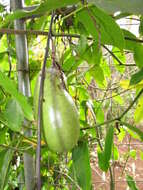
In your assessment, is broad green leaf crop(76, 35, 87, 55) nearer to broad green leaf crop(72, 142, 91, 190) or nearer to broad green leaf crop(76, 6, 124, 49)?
broad green leaf crop(76, 6, 124, 49)

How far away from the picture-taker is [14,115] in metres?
0.38

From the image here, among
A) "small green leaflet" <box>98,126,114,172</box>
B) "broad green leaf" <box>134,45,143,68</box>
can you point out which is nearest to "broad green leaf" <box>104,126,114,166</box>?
"small green leaflet" <box>98,126,114,172</box>

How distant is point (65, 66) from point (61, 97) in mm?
253

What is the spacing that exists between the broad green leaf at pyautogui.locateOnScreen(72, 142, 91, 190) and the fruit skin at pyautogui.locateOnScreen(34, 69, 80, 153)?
155mm

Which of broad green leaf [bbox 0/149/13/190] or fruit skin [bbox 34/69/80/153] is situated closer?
fruit skin [bbox 34/69/80/153]

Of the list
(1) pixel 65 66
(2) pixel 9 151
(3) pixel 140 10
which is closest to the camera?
(3) pixel 140 10

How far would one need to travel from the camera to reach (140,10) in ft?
0.80

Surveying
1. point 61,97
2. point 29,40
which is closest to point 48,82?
point 61,97

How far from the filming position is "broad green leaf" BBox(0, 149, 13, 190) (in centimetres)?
45

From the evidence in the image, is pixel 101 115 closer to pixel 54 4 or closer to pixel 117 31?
pixel 117 31

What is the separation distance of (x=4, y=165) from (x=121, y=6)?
30cm

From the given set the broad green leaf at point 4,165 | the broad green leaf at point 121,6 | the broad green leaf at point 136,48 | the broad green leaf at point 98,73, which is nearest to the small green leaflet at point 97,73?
the broad green leaf at point 98,73

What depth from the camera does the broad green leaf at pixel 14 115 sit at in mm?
381

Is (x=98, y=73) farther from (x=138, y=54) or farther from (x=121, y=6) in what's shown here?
(x=121, y=6)
